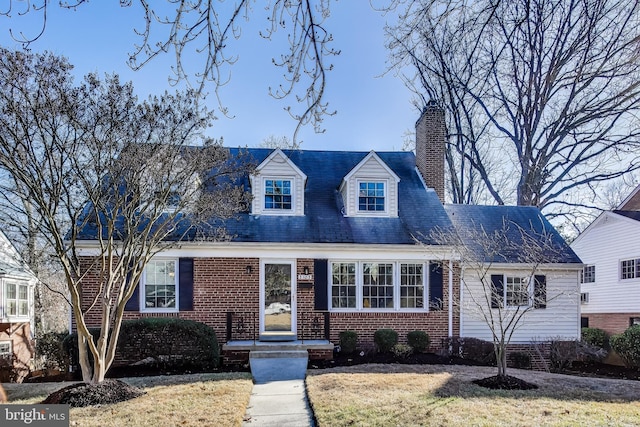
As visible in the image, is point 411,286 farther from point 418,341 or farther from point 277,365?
point 277,365

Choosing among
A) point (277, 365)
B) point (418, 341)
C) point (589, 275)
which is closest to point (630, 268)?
point (589, 275)

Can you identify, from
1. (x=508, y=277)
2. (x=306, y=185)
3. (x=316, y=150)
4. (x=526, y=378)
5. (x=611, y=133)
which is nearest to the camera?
(x=526, y=378)

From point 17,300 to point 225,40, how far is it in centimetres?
1870

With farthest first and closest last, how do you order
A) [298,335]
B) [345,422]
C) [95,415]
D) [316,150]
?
1. [316,150]
2. [298,335]
3. [95,415]
4. [345,422]

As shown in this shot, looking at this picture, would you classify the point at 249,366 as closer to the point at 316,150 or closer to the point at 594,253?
the point at 316,150

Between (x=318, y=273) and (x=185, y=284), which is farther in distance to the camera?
(x=318, y=273)

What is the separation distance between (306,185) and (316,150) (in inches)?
82.2

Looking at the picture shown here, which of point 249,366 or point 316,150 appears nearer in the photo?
point 249,366

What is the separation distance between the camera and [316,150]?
55.5ft

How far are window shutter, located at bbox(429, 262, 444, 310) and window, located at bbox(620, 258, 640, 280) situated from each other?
26.8 feet

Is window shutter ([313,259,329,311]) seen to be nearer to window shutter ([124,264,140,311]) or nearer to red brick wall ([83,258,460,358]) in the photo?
red brick wall ([83,258,460,358])

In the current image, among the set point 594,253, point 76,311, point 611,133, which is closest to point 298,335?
point 76,311

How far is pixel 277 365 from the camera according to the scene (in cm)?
1088

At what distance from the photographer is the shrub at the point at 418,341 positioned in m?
13.0
